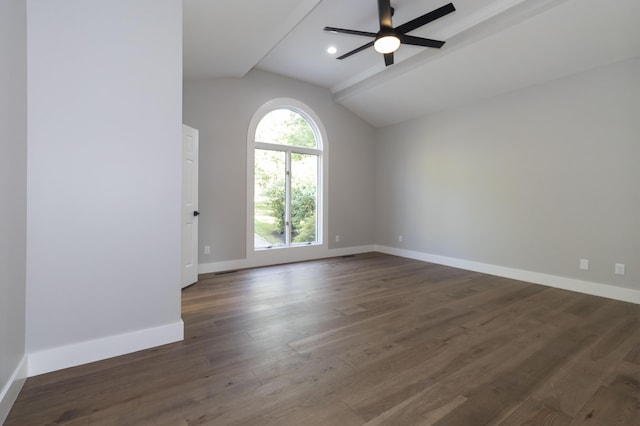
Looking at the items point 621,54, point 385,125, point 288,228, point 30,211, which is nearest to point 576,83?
point 621,54

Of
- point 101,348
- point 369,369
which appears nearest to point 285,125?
point 101,348

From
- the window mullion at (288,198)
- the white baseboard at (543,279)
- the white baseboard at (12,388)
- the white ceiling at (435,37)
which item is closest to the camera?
the white baseboard at (12,388)

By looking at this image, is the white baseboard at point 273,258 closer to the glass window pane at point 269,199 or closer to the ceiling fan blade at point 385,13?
the glass window pane at point 269,199

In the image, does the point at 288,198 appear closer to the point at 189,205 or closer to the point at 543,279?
the point at 189,205

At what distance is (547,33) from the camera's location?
9.98 feet

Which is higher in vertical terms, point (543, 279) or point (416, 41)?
point (416, 41)

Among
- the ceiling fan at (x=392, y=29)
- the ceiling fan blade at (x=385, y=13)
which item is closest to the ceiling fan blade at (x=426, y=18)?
the ceiling fan at (x=392, y=29)

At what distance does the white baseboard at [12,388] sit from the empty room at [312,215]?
2 centimetres

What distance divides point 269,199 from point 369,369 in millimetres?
3596

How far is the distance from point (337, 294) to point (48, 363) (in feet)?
8.01

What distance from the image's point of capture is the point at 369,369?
183cm

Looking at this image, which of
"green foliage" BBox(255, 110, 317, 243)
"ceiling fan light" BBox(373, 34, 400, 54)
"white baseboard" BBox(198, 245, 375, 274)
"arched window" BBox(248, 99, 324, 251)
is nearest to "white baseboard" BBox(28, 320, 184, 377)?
"white baseboard" BBox(198, 245, 375, 274)

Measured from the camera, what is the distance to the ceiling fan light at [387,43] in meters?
2.81

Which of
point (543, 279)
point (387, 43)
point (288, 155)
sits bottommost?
point (543, 279)
